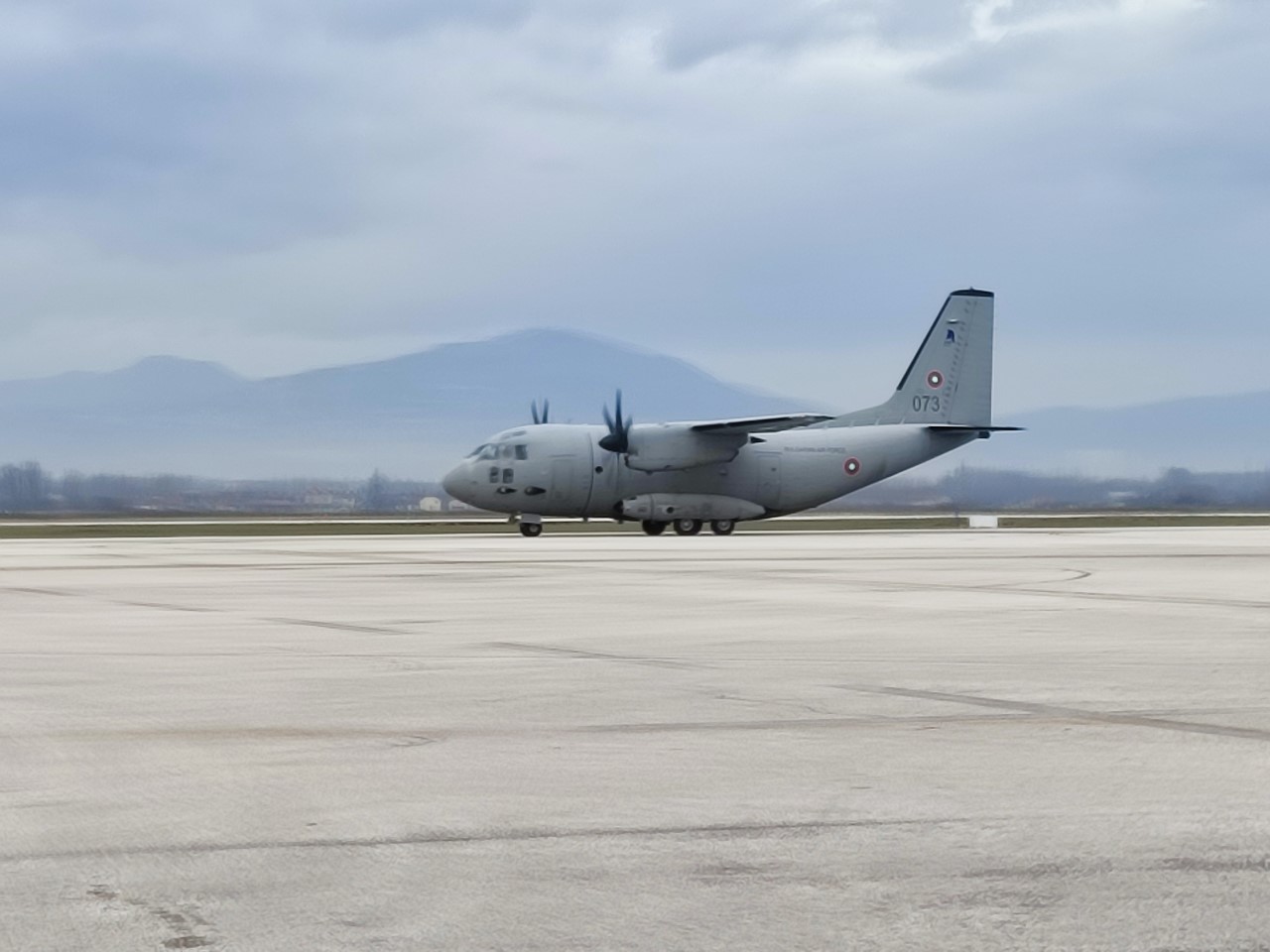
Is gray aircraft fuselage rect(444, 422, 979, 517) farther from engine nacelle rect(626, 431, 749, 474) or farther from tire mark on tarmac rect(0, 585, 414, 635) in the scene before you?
tire mark on tarmac rect(0, 585, 414, 635)

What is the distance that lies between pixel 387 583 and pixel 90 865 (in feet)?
72.2

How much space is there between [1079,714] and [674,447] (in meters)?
52.5

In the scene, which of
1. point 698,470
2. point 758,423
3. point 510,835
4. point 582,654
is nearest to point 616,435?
point 698,470

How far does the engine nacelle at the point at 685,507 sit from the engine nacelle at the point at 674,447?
3.91 ft

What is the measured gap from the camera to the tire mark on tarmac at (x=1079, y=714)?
10789 millimetres

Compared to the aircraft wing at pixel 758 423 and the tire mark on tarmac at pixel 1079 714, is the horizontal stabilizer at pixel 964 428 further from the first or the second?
the tire mark on tarmac at pixel 1079 714

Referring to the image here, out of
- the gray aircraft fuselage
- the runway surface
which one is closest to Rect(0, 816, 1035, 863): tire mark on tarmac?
the runway surface

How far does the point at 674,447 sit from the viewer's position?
210 feet

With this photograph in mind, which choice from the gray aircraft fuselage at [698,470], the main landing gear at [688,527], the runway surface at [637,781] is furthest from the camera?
the main landing gear at [688,527]

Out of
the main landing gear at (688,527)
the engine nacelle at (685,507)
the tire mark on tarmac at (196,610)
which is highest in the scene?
the engine nacelle at (685,507)

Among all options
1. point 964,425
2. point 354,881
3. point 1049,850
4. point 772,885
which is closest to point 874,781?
point 1049,850

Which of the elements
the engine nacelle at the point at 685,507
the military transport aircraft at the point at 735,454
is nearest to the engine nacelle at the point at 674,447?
the military transport aircraft at the point at 735,454

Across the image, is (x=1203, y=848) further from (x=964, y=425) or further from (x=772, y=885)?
(x=964, y=425)

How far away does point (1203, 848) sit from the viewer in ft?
23.5
